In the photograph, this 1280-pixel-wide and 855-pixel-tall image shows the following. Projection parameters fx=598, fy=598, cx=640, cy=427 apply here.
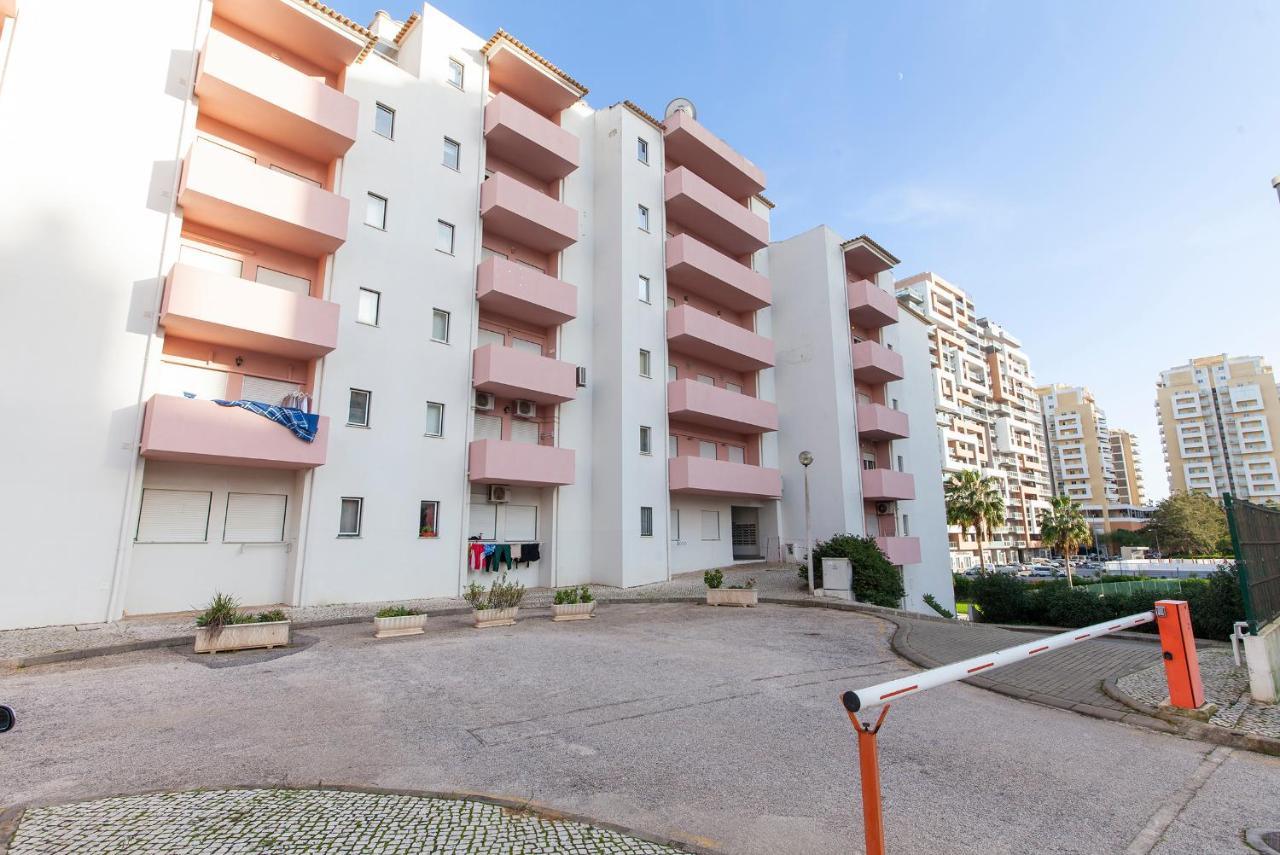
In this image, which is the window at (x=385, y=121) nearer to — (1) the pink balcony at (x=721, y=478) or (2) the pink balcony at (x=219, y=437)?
(2) the pink balcony at (x=219, y=437)

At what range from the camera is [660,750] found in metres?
5.62

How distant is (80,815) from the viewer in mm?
4172

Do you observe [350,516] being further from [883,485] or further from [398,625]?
[883,485]

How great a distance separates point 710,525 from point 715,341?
8.37 m

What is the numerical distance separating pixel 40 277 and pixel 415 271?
29.2 ft

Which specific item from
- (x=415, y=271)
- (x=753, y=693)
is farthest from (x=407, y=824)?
(x=415, y=271)

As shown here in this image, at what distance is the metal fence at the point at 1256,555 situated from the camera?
6914 mm

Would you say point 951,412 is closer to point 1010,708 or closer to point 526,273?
point 526,273

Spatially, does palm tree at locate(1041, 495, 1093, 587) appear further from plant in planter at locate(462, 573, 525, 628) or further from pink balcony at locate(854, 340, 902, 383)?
plant in planter at locate(462, 573, 525, 628)

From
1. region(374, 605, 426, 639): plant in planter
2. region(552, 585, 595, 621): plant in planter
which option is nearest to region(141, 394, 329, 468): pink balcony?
region(374, 605, 426, 639): plant in planter

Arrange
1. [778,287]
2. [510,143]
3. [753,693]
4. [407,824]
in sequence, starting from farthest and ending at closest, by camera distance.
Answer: [778,287], [510,143], [753,693], [407,824]

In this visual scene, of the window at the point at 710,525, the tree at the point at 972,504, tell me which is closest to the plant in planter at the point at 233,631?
the window at the point at 710,525

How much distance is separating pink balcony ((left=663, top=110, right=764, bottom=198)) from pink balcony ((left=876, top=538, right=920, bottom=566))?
768 inches

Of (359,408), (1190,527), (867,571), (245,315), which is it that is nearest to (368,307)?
(359,408)
